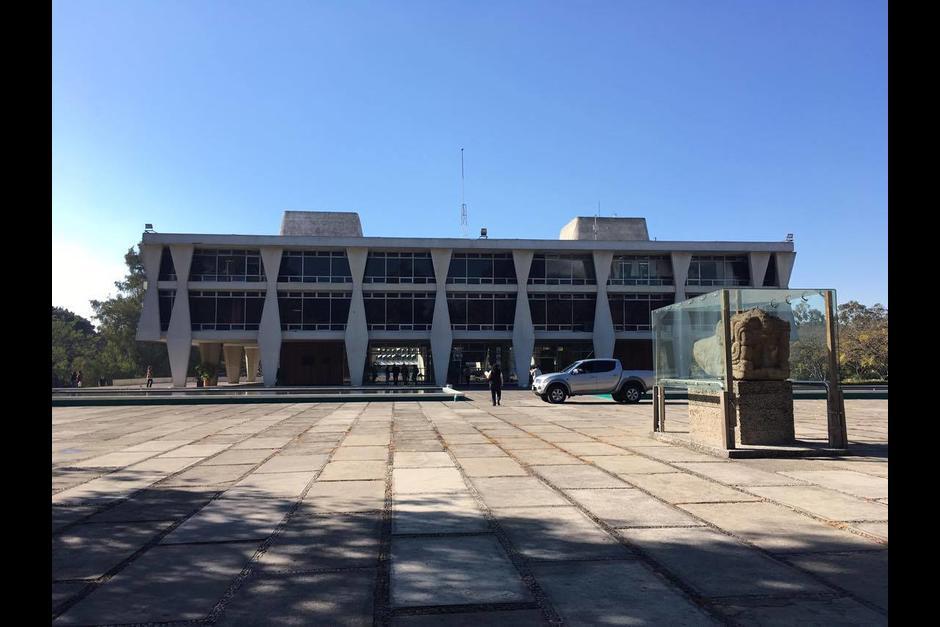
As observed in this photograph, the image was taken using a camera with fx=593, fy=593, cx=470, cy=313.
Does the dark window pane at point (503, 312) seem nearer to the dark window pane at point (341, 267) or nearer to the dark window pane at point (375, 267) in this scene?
the dark window pane at point (375, 267)

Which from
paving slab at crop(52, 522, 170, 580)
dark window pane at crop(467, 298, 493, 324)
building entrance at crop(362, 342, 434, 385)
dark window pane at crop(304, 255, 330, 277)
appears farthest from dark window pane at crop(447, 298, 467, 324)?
paving slab at crop(52, 522, 170, 580)

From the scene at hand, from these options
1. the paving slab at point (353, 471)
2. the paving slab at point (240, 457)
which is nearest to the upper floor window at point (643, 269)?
the paving slab at point (240, 457)

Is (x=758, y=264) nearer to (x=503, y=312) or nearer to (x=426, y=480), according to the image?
(x=503, y=312)

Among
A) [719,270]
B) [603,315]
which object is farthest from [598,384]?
[719,270]

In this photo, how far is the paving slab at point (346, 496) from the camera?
20.7 feet

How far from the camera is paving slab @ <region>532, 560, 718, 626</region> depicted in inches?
138

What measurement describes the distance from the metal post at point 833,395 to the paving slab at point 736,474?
2.08m

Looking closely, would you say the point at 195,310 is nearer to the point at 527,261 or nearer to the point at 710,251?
the point at 527,261

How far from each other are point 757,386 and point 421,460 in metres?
5.75

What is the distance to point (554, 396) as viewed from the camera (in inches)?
918

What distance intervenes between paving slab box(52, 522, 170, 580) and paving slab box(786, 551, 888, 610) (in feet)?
17.3
